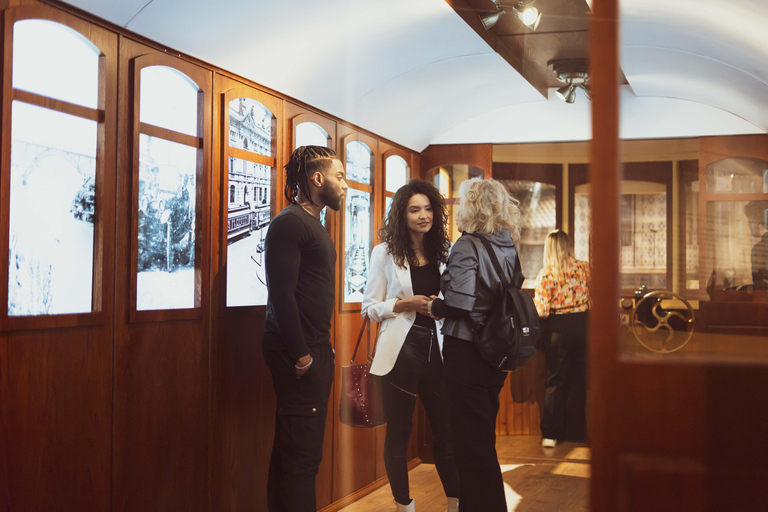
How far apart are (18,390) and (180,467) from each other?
2.64ft

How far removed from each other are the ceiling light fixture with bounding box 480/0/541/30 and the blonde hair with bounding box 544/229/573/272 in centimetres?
167

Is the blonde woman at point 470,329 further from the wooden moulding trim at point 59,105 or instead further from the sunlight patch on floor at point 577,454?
the sunlight patch on floor at point 577,454

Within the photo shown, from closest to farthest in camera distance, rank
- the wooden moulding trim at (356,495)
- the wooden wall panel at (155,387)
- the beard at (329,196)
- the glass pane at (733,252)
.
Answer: the glass pane at (733,252), the wooden wall panel at (155,387), the beard at (329,196), the wooden moulding trim at (356,495)

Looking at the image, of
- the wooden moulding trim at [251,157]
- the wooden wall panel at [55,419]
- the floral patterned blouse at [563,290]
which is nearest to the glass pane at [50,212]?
the wooden wall panel at [55,419]

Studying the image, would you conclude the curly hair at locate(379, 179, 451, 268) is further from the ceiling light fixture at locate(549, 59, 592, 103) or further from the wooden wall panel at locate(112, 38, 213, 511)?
the ceiling light fixture at locate(549, 59, 592, 103)

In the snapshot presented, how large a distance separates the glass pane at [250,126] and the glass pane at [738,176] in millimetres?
1831

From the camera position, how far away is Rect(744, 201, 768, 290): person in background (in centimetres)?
182

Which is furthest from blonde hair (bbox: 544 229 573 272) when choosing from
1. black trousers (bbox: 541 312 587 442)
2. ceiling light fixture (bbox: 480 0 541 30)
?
ceiling light fixture (bbox: 480 0 541 30)

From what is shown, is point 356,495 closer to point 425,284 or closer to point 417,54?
point 425,284

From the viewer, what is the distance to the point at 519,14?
317cm

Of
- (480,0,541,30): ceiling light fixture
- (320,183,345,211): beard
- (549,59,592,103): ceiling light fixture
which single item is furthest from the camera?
(549,59,592,103): ceiling light fixture

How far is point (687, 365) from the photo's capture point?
142 cm

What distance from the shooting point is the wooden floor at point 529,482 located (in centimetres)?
366

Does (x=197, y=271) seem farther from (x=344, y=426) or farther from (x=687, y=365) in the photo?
(x=687, y=365)
